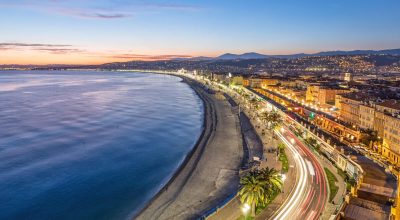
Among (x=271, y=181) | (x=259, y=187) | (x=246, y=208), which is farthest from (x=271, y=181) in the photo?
(x=246, y=208)

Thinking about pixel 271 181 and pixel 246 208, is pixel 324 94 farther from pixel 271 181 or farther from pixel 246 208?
pixel 246 208

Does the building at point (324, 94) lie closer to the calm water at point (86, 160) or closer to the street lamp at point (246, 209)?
the calm water at point (86, 160)

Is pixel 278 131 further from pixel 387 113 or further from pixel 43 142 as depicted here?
pixel 43 142

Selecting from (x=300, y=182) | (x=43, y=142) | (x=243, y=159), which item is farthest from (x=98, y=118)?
(x=300, y=182)

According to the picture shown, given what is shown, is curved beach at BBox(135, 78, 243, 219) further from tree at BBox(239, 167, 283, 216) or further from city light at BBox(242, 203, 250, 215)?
tree at BBox(239, 167, 283, 216)

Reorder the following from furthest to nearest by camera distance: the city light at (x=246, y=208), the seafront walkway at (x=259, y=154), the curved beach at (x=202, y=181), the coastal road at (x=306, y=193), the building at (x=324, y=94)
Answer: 1. the building at (x=324, y=94)
2. the curved beach at (x=202, y=181)
3. the seafront walkway at (x=259, y=154)
4. the coastal road at (x=306, y=193)
5. the city light at (x=246, y=208)

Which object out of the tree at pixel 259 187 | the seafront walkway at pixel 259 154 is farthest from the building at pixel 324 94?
the tree at pixel 259 187
